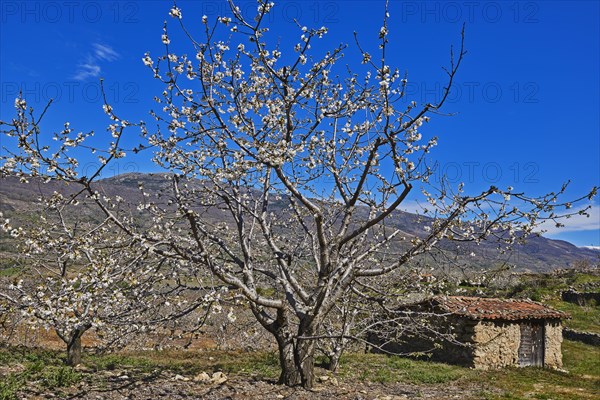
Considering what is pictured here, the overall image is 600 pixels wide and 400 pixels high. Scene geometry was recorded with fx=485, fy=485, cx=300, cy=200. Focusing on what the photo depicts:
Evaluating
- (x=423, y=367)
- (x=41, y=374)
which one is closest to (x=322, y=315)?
(x=41, y=374)

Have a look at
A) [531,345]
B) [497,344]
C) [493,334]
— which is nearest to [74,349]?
[493,334]

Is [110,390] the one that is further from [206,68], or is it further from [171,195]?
[206,68]

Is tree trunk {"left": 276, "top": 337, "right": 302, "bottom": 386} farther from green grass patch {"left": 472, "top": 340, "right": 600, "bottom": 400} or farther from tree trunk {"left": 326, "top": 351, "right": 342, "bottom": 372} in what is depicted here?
green grass patch {"left": 472, "top": 340, "right": 600, "bottom": 400}

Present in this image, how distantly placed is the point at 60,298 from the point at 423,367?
577 inches

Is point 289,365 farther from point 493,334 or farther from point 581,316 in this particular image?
point 581,316

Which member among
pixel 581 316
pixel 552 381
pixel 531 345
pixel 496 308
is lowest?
pixel 552 381

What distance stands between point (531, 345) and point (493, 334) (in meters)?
3.00

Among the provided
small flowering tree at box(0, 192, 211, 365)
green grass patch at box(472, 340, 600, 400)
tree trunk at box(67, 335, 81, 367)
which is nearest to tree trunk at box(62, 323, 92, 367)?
tree trunk at box(67, 335, 81, 367)

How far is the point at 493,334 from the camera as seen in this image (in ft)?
70.1

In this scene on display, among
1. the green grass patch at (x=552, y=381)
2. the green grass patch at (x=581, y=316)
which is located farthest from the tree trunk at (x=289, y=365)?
the green grass patch at (x=581, y=316)

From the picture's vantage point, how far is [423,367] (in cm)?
1847

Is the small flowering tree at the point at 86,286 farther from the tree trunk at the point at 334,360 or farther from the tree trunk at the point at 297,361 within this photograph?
the tree trunk at the point at 334,360

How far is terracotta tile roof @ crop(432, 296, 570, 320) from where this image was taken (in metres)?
21.0

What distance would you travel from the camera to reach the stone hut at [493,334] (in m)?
20.8
